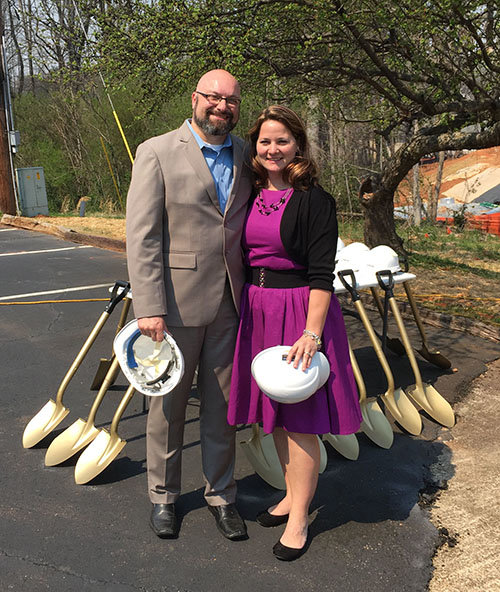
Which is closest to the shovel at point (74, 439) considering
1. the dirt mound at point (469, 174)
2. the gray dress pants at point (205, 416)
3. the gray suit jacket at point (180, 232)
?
the gray dress pants at point (205, 416)

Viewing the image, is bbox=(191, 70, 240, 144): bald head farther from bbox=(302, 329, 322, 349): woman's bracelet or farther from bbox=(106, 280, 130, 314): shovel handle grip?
bbox=(106, 280, 130, 314): shovel handle grip

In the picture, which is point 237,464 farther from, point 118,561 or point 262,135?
point 262,135

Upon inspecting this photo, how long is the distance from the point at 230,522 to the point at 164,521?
1.02 ft

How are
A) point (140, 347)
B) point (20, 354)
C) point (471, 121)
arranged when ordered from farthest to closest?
point (471, 121), point (20, 354), point (140, 347)

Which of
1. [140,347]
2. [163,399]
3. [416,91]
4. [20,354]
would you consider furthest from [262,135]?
[416,91]

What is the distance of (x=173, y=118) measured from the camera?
60.0 ft

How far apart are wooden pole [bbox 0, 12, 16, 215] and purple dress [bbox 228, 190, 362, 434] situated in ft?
50.1

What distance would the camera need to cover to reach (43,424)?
3883 millimetres

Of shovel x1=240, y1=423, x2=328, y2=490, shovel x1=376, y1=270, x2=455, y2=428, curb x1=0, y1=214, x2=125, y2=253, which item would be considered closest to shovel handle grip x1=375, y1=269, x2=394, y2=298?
shovel x1=376, y1=270, x2=455, y2=428

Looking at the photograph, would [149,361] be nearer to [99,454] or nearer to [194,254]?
[194,254]

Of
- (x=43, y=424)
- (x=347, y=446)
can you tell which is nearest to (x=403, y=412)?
(x=347, y=446)

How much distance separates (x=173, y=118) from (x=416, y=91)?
11517mm

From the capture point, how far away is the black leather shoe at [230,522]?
2.95 metres

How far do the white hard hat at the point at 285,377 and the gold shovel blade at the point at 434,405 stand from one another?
1.92m
